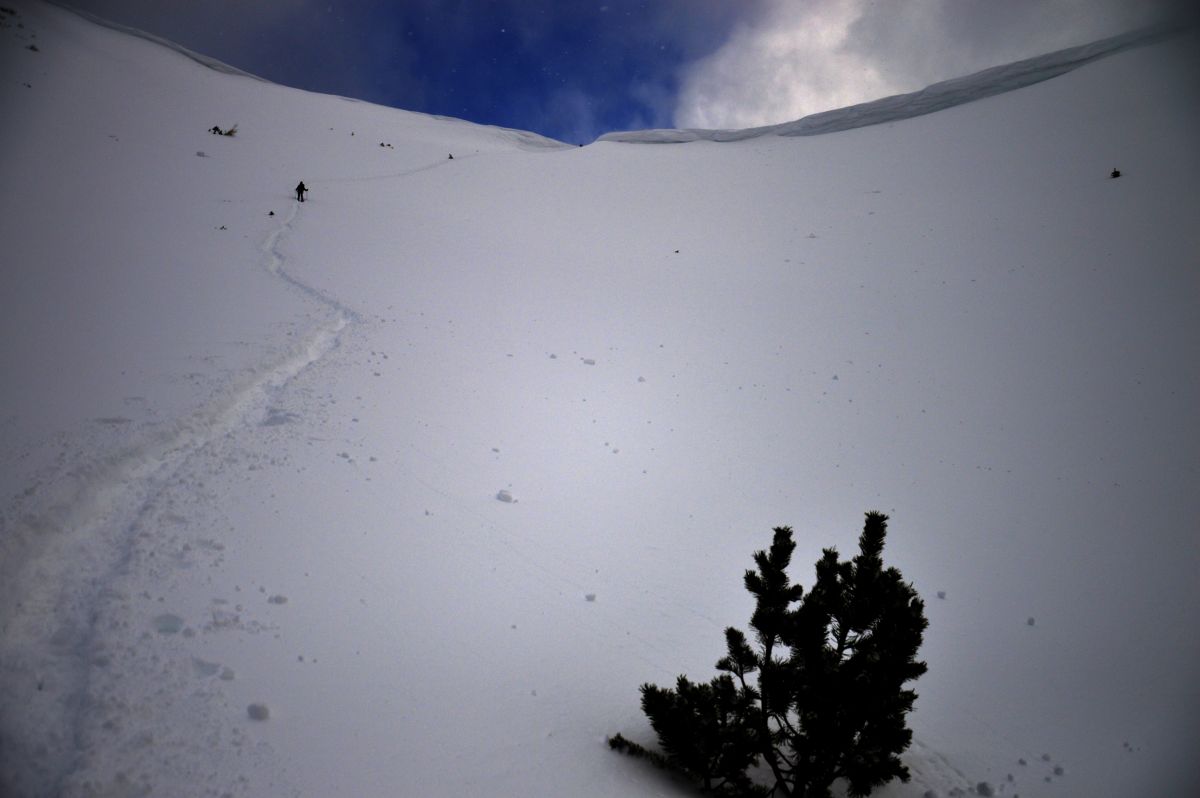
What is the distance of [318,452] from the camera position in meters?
6.15

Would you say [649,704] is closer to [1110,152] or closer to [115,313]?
[115,313]

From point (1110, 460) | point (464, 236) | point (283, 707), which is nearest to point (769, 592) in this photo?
point (283, 707)

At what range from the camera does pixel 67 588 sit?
12.1ft

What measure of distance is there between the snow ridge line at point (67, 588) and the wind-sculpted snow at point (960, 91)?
36.8 metres

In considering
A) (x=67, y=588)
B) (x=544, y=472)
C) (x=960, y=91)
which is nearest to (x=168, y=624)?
(x=67, y=588)

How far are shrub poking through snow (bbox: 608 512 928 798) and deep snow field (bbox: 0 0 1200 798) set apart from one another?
19.7 inches

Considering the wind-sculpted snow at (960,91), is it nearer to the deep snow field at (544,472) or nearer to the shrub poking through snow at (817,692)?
the deep snow field at (544,472)

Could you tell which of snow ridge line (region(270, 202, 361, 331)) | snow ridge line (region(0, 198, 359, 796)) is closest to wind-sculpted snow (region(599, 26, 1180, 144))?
snow ridge line (region(270, 202, 361, 331))

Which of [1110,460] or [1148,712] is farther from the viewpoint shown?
[1110,460]

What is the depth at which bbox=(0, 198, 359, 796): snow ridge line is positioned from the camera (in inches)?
107

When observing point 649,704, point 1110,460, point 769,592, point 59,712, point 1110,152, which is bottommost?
point 59,712

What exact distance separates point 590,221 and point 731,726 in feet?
60.1

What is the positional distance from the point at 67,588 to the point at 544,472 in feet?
15.4

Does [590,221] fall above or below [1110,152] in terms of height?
below
